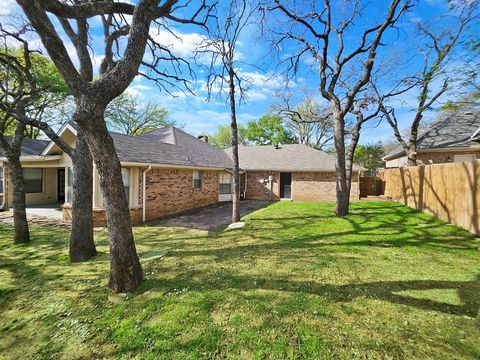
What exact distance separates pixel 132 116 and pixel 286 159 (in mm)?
21345

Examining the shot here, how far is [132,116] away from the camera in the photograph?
2908 centimetres

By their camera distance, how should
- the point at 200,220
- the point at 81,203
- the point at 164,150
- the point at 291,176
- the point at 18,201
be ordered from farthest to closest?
the point at 291,176
the point at 164,150
the point at 200,220
the point at 18,201
the point at 81,203

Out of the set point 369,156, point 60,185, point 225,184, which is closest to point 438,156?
point 369,156

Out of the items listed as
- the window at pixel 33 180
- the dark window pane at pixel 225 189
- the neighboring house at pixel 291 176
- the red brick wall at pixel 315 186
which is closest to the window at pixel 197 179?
the dark window pane at pixel 225 189

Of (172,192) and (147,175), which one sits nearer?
(147,175)

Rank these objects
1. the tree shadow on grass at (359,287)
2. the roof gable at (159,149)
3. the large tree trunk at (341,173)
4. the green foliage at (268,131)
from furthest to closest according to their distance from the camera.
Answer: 1. the green foliage at (268,131)
2. the large tree trunk at (341,173)
3. the roof gable at (159,149)
4. the tree shadow on grass at (359,287)

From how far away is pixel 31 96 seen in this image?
7.62 meters

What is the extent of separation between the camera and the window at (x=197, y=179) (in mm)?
13836

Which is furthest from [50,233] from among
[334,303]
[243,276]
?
[334,303]

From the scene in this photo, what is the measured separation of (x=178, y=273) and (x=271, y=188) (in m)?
14.4

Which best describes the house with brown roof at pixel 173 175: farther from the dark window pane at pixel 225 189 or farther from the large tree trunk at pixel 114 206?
the large tree trunk at pixel 114 206

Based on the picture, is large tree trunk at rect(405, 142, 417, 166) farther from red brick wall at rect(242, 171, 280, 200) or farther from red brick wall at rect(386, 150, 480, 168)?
red brick wall at rect(242, 171, 280, 200)

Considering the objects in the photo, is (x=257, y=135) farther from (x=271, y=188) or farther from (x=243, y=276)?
(x=243, y=276)

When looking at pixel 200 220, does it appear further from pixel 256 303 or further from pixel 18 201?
pixel 256 303
